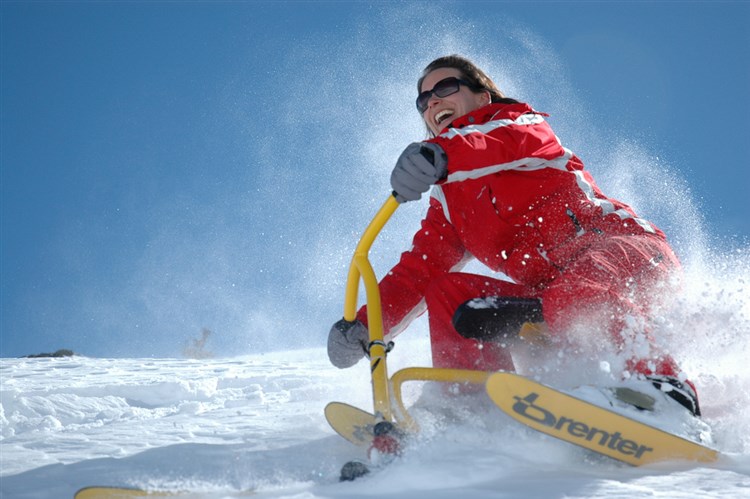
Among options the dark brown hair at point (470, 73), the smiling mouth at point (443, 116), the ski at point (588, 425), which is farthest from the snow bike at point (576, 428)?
the dark brown hair at point (470, 73)

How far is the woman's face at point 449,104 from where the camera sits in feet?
10.9

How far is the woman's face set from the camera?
10.9 ft

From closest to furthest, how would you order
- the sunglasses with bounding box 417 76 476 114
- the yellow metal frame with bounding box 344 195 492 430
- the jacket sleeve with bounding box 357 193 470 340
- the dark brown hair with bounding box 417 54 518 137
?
the yellow metal frame with bounding box 344 195 492 430, the jacket sleeve with bounding box 357 193 470 340, the sunglasses with bounding box 417 76 476 114, the dark brown hair with bounding box 417 54 518 137

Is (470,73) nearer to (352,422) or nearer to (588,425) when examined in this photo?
(352,422)

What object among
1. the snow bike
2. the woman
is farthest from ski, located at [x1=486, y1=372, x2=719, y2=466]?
the woman

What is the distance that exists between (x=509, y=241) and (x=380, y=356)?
2.88ft

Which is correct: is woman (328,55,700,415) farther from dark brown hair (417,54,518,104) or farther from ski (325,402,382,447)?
ski (325,402,382,447)

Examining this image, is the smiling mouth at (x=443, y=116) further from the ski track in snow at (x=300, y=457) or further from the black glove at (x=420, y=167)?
the ski track in snow at (x=300, y=457)

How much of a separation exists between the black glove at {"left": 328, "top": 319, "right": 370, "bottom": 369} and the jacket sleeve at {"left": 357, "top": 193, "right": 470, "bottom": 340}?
9 cm

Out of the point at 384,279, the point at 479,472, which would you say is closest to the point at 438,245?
the point at 384,279

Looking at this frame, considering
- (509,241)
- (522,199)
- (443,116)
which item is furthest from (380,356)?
(443,116)

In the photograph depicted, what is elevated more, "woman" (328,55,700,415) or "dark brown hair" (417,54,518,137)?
"dark brown hair" (417,54,518,137)

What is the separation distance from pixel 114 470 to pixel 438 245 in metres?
1.93

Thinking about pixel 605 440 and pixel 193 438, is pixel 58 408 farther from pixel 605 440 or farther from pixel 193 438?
pixel 605 440
